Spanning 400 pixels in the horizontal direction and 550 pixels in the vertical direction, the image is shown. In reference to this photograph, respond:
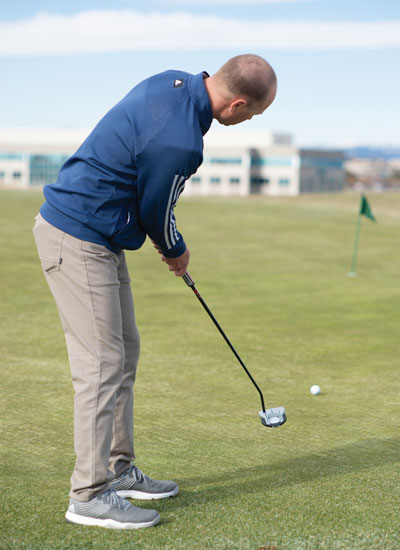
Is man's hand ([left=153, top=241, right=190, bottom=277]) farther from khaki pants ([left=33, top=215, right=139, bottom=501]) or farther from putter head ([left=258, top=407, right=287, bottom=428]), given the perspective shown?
putter head ([left=258, top=407, right=287, bottom=428])

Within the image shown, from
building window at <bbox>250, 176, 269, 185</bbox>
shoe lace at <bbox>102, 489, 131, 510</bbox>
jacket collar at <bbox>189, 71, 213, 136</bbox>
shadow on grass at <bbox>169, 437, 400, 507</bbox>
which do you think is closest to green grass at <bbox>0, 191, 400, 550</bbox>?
shadow on grass at <bbox>169, 437, 400, 507</bbox>

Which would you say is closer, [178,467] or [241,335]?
[178,467]

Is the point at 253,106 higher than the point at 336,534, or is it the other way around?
the point at 253,106

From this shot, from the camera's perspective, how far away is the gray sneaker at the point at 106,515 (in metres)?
3.46

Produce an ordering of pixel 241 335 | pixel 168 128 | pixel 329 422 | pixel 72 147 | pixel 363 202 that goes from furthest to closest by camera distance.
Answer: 1. pixel 72 147
2. pixel 363 202
3. pixel 241 335
4. pixel 329 422
5. pixel 168 128

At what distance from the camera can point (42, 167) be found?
397 feet

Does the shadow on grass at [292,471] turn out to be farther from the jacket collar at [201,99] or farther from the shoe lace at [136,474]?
the jacket collar at [201,99]

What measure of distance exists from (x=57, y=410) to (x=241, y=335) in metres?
3.41

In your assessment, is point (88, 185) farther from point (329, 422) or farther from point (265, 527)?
point (329, 422)

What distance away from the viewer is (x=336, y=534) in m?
3.37

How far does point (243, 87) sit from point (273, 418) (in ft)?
6.72

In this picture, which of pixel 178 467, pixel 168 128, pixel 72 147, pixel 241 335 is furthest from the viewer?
pixel 72 147

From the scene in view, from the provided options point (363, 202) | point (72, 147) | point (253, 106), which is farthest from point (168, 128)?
point (72, 147)

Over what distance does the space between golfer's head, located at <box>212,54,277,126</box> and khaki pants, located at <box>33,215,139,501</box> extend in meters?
0.81
